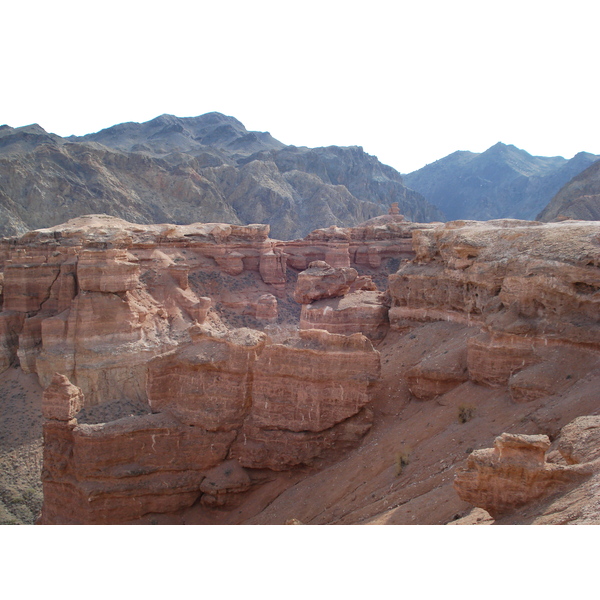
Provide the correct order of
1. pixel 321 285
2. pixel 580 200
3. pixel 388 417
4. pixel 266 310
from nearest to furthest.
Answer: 1. pixel 388 417
2. pixel 321 285
3. pixel 266 310
4. pixel 580 200

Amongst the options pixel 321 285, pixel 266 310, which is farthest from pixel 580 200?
pixel 321 285

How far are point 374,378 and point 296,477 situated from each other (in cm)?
314

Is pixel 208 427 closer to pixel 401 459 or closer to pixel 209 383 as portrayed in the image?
pixel 209 383

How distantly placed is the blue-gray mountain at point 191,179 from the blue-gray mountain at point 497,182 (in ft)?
29.4

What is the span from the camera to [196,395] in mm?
15039

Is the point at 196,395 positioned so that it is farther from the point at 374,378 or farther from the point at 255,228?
the point at 255,228

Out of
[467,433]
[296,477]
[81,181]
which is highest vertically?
[81,181]

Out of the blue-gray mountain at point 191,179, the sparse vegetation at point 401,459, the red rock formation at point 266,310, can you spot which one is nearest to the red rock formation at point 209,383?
the sparse vegetation at point 401,459

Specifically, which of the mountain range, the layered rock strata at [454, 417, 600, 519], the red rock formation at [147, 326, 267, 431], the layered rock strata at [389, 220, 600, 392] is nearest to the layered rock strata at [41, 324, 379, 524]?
the red rock formation at [147, 326, 267, 431]

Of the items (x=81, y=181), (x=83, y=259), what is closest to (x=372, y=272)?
(x=83, y=259)

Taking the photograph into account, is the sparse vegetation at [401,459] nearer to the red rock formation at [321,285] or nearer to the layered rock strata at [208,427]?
the layered rock strata at [208,427]

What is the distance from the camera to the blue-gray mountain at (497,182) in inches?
3944

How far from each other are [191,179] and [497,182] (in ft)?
194

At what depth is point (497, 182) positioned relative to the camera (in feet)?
367
